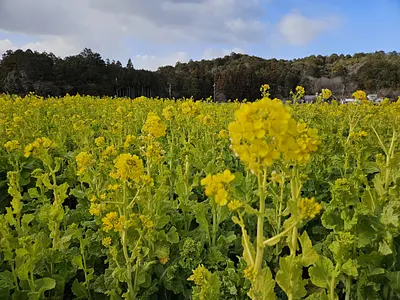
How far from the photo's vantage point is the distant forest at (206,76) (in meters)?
20.4

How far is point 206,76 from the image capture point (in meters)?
34.2

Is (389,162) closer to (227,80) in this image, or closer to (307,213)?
(307,213)

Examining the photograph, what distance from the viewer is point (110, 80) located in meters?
32.0

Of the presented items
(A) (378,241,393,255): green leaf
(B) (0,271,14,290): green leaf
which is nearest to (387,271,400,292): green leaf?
(A) (378,241,393,255): green leaf

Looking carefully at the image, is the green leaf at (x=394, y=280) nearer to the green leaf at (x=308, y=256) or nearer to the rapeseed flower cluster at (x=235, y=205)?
the green leaf at (x=308, y=256)

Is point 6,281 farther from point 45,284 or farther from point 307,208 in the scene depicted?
point 307,208

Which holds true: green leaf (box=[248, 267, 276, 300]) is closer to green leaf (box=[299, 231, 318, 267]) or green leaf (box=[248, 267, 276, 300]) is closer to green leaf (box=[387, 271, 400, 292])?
green leaf (box=[299, 231, 318, 267])

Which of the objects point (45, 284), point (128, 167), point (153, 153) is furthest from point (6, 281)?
point (153, 153)

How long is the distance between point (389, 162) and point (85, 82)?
29910 mm

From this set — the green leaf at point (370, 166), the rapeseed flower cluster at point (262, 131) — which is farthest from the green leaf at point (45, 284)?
the green leaf at point (370, 166)

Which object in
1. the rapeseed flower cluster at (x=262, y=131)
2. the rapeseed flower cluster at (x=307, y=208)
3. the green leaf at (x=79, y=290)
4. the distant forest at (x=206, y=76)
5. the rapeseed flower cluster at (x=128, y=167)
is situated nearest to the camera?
the rapeseed flower cluster at (x=262, y=131)

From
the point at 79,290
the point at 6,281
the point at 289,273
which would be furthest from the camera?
the point at 79,290

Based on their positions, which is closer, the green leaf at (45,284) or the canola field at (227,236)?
the canola field at (227,236)

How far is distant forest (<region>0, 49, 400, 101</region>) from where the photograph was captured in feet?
67.0
